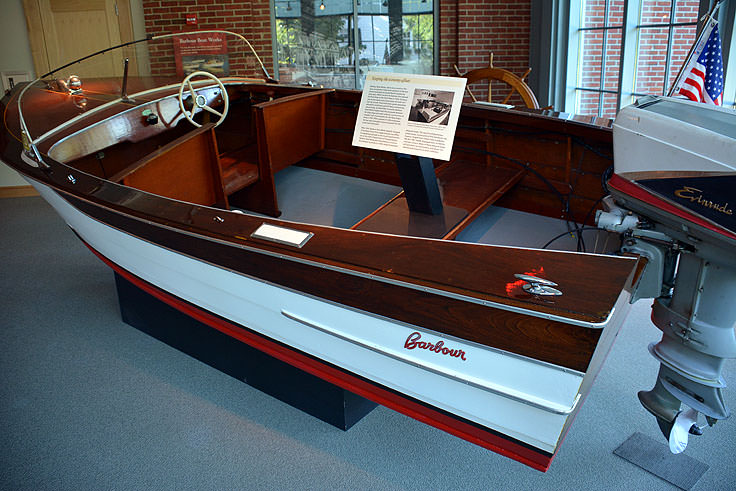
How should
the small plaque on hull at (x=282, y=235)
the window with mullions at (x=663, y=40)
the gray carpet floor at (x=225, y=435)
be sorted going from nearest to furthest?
the small plaque on hull at (x=282, y=235), the gray carpet floor at (x=225, y=435), the window with mullions at (x=663, y=40)

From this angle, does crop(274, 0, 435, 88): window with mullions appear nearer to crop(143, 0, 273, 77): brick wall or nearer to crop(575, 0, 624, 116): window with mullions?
crop(143, 0, 273, 77): brick wall

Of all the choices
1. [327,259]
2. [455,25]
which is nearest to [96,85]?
[327,259]

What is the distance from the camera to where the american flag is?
212 cm

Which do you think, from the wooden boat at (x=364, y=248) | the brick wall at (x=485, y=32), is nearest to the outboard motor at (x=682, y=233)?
the wooden boat at (x=364, y=248)

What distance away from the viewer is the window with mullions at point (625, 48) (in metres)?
3.92

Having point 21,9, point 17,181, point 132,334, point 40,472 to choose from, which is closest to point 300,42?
point 21,9

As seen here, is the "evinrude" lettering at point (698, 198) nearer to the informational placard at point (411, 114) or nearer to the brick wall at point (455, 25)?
the informational placard at point (411, 114)

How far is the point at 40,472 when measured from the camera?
5.82 ft

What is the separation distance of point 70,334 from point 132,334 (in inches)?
11.5

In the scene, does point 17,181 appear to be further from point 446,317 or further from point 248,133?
point 446,317

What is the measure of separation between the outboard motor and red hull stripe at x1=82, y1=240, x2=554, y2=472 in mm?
390

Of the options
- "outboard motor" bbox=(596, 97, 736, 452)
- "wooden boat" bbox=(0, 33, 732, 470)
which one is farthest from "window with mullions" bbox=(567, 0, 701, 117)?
"outboard motor" bbox=(596, 97, 736, 452)

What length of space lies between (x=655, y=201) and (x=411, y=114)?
2.56 ft

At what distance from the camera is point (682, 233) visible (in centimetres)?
134
